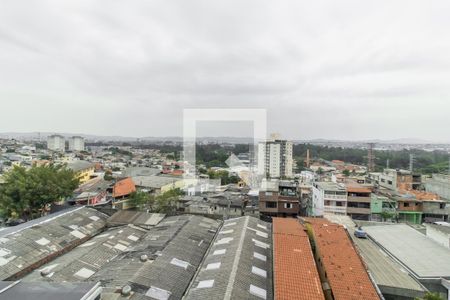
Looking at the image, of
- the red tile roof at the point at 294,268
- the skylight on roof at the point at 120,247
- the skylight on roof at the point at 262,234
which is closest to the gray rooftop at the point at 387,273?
the red tile roof at the point at 294,268

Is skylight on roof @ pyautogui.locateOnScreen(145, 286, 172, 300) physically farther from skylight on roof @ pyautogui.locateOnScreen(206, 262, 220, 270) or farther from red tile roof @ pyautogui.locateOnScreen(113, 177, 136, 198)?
red tile roof @ pyautogui.locateOnScreen(113, 177, 136, 198)

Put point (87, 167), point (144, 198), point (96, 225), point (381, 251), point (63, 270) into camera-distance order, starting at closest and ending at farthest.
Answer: point (63, 270)
point (381, 251)
point (96, 225)
point (144, 198)
point (87, 167)

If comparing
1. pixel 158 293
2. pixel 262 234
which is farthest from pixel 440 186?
pixel 158 293

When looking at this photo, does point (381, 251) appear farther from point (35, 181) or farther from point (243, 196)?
point (35, 181)

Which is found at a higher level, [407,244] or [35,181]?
[35,181]

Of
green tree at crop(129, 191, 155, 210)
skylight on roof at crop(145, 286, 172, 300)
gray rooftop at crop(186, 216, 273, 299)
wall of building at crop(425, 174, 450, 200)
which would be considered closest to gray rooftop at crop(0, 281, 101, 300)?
skylight on roof at crop(145, 286, 172, 300)

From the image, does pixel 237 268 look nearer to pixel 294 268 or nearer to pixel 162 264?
pixel 294 268

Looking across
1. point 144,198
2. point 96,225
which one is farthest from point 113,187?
point 96,225
